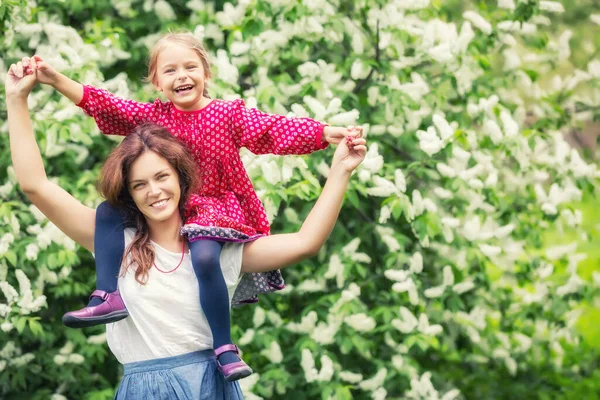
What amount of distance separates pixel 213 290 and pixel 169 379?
10.2 inches

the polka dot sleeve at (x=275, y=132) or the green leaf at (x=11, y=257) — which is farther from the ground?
the polka dot sleeve at (x=275, y=132)

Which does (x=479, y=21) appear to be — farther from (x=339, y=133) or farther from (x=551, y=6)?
(x=339, y=133)

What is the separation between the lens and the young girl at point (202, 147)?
253 cm

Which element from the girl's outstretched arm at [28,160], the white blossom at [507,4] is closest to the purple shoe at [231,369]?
the girl's outstretched arm at [28,160]

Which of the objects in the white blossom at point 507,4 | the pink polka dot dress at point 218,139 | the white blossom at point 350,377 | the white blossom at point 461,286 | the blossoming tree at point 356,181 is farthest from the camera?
the white blossom at point 507,4

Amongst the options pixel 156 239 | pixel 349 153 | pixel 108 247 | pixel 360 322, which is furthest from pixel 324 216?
pixel 360 322

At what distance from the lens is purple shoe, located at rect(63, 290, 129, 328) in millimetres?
2486

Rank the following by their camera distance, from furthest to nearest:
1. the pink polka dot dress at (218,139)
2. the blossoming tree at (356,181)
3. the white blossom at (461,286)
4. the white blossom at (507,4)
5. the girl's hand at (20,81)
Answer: the white blossom at (507,4) → the white blossom at (461,286) → the blossoming tree at (356,181) → the pink polka dot dress at (218,139) → the girl's hand at (20,81)

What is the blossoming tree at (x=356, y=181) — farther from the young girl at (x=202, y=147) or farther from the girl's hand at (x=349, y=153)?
the girl's hand at (x=349, y=153)

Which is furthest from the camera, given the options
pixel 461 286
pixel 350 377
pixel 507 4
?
pixel 507 4

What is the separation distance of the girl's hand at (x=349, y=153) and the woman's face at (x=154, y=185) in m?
0.43

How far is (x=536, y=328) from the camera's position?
559cm

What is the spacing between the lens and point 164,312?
8.36 ft

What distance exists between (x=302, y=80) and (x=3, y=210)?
4.86ft
